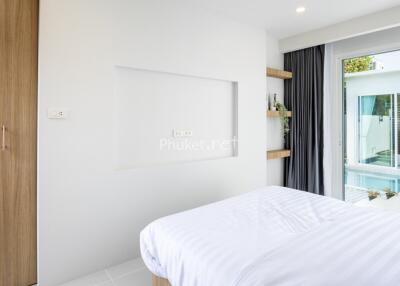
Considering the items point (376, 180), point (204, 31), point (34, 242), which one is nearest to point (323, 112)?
point (376, 180)

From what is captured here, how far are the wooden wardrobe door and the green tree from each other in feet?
12.3

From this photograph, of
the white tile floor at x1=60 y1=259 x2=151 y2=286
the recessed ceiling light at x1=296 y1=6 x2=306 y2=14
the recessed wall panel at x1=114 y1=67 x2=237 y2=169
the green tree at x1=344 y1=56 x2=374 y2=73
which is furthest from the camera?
the green tree at x1=344 y1=56 x2=374 y2=73

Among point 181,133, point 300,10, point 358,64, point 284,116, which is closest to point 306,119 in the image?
point 284,116

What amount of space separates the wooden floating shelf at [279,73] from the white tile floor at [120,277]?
2.97 metres

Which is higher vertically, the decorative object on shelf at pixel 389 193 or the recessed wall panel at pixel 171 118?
the recessed wall panel at pixel 171 118

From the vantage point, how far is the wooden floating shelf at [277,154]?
3.55 m

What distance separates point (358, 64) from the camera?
338 cm

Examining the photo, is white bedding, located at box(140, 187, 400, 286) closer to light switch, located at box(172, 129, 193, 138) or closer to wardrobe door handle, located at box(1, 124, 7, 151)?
light switch, located at box(172, 129, 193, 138)

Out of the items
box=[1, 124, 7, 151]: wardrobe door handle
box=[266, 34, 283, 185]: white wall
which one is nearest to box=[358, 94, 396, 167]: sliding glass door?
box=[266, 34, 283, 185]: white wall

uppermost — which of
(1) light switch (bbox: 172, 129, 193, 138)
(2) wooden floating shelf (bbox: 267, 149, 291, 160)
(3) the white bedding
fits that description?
(1) light switch (bbox: 172, 129, 193, 138)

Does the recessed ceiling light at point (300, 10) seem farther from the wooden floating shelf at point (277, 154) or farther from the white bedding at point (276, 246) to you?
the white bedding at point (276, 246)

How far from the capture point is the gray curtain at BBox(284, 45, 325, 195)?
3.59 meters

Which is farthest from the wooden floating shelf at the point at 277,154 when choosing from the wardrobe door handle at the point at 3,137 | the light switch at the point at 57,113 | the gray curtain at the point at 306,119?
the wardrobe door handle at the point at 3,137

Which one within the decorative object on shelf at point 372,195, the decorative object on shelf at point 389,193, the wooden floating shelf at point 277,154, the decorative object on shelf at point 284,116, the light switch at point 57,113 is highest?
the decorative object on shelf at point 284,116
